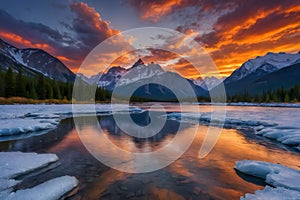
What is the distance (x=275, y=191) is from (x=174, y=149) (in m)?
7.26

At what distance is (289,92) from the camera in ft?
344

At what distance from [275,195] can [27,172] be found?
9.98 meters

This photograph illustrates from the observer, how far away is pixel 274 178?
720 cm

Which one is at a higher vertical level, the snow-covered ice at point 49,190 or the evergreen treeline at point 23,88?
the evergreen treeline at point 23,88

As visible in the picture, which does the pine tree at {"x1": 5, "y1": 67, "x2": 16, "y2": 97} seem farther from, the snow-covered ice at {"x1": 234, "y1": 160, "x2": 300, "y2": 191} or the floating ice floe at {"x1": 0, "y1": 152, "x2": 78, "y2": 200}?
the snow-covered ice at {"x1": 234, "y1": 160, "x2": 300, "y2": 191}

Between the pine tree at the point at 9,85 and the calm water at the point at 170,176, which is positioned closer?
the calm water at the point at 170,176

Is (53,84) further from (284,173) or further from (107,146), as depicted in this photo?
(284,173)

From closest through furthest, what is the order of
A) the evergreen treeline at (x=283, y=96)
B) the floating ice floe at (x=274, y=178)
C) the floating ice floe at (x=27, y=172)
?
the floating ice floe at (x=27, y=172), the floating ice floe at (x=274, y=178), the evergreen treeline at (x=283, y=96)

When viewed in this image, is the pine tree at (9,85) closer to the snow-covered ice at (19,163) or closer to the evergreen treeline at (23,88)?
the evergreen treeline at (23,88)

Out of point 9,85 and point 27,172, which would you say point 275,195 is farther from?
point 9,85

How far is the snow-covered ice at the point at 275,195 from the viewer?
558 centimetres

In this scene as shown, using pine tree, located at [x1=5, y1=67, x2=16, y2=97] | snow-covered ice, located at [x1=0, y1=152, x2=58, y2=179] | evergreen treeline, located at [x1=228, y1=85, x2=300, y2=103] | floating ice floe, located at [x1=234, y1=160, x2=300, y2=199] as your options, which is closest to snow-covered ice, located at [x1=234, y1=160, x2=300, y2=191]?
floating ice floe, located at [x1=234, y1=160, x2=300, y2=199]

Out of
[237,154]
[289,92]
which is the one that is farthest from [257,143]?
[289,92]

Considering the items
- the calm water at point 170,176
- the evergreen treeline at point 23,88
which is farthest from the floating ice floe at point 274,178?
the evergreen treeline at point 23,88
